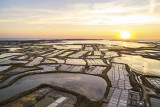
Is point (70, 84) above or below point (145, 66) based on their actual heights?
below

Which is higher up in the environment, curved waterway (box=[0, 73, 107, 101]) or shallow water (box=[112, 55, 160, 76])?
shallow water (box=[112, 55, 160, 76])

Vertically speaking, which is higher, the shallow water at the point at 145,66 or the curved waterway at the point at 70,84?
the shallow water at the point at 145,66

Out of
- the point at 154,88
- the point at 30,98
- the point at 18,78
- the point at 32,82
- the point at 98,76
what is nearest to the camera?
the point at 30,98

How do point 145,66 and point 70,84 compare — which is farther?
point 145,66

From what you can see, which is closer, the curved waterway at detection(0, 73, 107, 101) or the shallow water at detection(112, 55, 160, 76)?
the curved waterway at detection(0, 73, 107, 101)

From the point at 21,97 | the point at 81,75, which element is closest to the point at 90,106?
the point at 21,97

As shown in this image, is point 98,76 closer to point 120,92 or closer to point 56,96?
point 120,92

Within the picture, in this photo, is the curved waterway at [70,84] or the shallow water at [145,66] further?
the shallow water at [145,66]

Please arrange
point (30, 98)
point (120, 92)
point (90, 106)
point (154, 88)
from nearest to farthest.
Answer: point (90, 106), point (30, 98), point (120, 92), point (154, 88)
